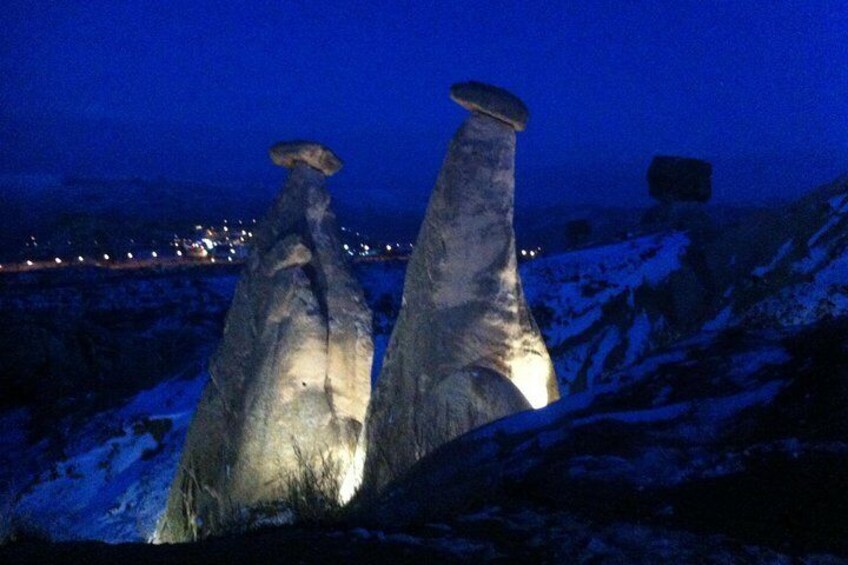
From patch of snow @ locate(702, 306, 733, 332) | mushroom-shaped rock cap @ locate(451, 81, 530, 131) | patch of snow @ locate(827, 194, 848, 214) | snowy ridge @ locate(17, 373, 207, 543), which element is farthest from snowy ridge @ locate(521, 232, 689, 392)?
mushroom-shaped rock cap @ locate(451, 81, 530, 131)

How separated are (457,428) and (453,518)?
249 cm

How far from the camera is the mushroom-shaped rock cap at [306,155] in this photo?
6406 mm

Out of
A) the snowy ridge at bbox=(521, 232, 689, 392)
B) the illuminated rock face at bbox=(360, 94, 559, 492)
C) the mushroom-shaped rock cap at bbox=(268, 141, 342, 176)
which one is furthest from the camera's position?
the snowy ridge at bbox=(521, 232, 689, 392)

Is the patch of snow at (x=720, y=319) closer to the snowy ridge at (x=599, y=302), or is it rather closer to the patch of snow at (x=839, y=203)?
the snowy ridge at (x=599, y=302)

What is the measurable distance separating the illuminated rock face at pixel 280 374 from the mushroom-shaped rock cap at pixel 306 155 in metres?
0.09

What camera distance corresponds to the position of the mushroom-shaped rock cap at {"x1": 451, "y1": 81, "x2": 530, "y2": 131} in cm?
525

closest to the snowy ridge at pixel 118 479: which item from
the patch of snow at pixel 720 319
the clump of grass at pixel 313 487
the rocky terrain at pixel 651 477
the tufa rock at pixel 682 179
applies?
the clump of grass at pixel 313 487

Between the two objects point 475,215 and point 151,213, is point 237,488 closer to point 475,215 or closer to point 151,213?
point 475,215

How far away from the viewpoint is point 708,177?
34344mm

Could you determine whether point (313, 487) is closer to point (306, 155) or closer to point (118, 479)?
point (306, 155)

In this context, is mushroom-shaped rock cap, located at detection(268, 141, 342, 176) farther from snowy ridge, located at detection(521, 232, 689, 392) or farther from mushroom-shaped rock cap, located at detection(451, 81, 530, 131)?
snowy ridge, located at detection(521, 232, 689, 392)

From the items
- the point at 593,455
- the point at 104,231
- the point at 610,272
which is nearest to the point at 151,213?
the point at 104,231

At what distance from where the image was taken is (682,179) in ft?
111

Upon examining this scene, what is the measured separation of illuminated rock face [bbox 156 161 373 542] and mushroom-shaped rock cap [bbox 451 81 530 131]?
1889mm
